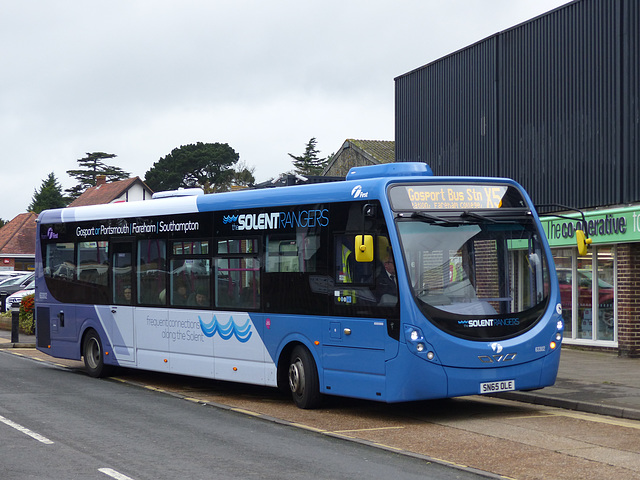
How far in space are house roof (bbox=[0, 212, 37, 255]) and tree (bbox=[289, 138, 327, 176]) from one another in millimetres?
29330

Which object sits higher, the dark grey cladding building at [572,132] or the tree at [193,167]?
the tree at [193,167]

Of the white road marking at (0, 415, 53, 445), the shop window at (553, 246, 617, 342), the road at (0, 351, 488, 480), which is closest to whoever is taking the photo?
the road at (0, 351, 488, 480)

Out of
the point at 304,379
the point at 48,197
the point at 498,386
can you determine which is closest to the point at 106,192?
the point at 48,197

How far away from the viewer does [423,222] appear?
1128 cm

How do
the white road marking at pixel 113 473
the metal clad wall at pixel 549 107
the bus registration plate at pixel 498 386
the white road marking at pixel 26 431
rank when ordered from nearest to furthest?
the white road marking at pixel 113 473, the white road marking at pixel 26 431, the bus registration plate at pixel 498 386, the metal clad wall at pixel 549 107

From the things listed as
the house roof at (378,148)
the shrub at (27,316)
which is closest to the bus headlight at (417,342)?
the shrub at (27,316)

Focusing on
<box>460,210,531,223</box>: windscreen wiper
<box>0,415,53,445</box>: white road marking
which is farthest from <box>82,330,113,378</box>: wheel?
<box>460,210,531,223</box>: windscreen wiper

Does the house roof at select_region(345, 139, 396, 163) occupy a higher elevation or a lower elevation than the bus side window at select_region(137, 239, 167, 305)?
higher

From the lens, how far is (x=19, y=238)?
78938mm

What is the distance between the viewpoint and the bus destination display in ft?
37.3

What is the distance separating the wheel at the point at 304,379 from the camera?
1216cm

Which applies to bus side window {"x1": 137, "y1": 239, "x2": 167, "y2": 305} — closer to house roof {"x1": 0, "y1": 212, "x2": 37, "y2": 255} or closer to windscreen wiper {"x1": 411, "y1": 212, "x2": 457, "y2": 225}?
windscreen wiper {"x1": 411, "y1": 212, "x2": 457, "y2": 225}

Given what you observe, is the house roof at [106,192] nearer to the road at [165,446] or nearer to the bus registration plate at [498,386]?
the road at [165,446]

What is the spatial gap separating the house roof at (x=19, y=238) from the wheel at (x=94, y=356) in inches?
2432
